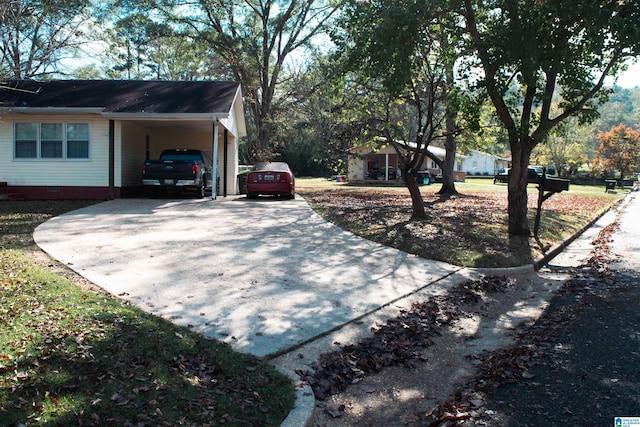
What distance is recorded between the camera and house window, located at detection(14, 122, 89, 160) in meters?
17.1

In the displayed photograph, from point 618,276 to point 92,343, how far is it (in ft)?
28.2

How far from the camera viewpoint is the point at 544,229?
43.8 ft

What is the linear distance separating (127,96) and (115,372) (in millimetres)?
16258

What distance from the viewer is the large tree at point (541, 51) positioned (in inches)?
349

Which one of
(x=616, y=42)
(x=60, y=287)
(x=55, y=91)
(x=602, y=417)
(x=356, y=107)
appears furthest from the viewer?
(x=55, y=91)

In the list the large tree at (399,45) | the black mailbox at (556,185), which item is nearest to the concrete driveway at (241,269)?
the large tree at (399,45)

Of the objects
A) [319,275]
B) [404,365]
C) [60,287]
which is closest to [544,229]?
[319,275]

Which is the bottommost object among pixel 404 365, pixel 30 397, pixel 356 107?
pixel 404 365

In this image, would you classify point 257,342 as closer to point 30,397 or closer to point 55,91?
point 30,397

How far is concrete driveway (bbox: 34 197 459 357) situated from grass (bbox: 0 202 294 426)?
1.75ft

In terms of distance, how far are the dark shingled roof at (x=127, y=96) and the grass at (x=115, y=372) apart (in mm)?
12363

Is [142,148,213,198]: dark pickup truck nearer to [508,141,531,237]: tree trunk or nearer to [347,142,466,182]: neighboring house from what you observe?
[508,141,531,237]: tree trunk

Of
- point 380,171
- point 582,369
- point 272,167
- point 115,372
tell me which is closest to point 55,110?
point 272,167

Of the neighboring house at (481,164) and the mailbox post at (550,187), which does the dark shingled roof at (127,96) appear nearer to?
the mailbox post at (550,187)
